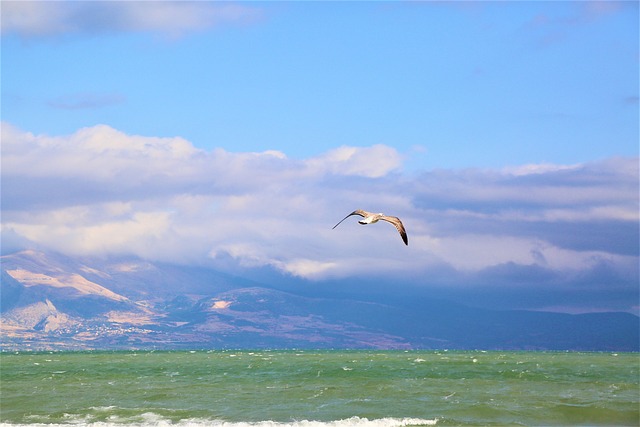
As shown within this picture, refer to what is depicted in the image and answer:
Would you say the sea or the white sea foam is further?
the sea

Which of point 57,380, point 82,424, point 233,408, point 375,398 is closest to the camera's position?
point 82,424

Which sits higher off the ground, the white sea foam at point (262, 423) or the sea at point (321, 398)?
the sea at point (321, 398)

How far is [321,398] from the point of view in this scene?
1661 inches

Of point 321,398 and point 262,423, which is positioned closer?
point 262,423

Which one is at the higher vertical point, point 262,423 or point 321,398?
point 321,398

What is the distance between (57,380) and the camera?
54250 millimetres

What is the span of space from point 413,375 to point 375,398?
14.3 meters

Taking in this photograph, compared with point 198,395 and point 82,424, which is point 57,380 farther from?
point 82,424

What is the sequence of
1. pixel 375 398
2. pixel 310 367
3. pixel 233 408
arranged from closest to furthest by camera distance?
pixel 233 408
pixel 375 398
pixel 310 367

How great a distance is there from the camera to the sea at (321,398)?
36.2 metres

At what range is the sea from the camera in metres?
36.2

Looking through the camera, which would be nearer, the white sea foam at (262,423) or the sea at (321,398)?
the white sea foam at (262,423)

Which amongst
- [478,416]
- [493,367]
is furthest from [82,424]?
[493,367]

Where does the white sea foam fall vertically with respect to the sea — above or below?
below
